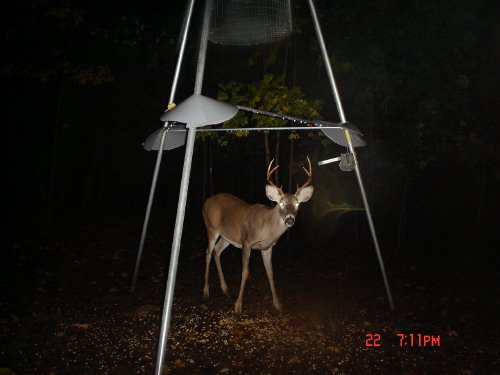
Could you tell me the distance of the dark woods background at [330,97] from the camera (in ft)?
25.6

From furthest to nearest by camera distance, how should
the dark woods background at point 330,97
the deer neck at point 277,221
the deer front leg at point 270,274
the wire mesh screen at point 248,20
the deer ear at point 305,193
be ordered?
the dark woods background at point 330,97
the deer front leg at point 270,274
the deer neck at point 277,221
the deer ear at point 305,193
the wire mesh screen at point 248,20

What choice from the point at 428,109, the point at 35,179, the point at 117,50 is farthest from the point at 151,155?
the point at 428,109

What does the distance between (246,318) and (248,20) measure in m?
3.55

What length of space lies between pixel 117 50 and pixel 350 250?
32.4ft

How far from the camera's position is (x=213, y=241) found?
252 inches


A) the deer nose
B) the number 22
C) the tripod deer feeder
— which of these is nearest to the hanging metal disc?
the tripod deer feeder

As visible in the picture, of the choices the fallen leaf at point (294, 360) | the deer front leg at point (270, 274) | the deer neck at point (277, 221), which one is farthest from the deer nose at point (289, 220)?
the fallen leaf at point (294, 360)

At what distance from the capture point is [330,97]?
993cm
